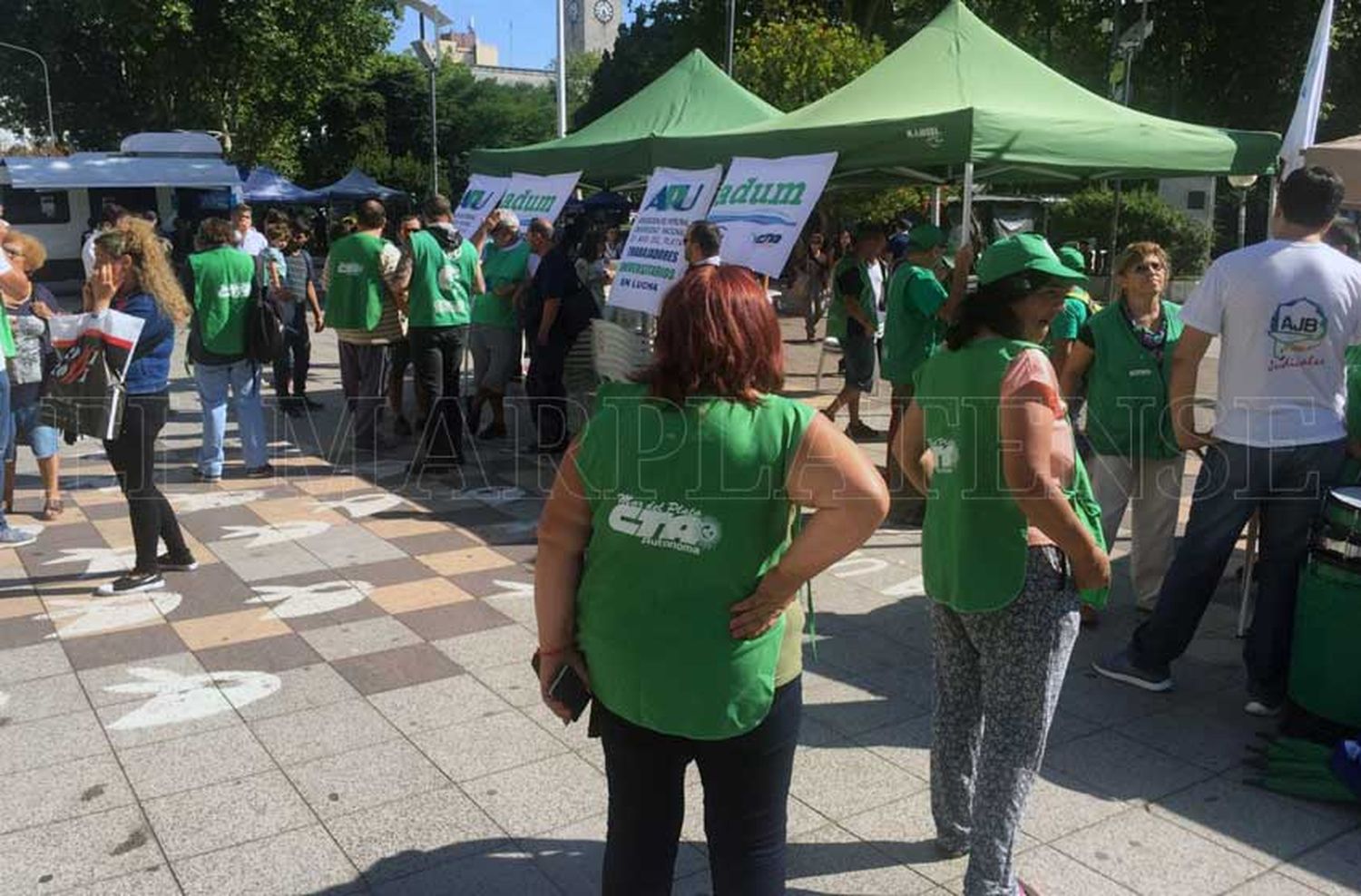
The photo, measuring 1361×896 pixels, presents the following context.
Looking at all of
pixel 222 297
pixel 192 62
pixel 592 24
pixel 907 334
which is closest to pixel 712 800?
pixel 907 334

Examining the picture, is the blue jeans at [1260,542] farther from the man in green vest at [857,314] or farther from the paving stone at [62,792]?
the man in green vest at [857,314]

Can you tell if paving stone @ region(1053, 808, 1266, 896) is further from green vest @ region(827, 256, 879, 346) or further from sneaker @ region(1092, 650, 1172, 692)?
green vest @ region(827, 256, 879, 346)

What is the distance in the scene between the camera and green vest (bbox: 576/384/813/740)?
6.77 feet

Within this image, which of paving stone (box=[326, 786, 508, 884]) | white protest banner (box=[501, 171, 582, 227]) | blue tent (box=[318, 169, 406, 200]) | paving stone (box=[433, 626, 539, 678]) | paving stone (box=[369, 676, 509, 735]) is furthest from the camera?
blue tent (box=[318, 169, 406, 200])

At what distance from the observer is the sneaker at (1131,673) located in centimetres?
433

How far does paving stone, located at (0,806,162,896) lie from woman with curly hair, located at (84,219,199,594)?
225 cm

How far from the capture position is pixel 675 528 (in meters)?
2.08

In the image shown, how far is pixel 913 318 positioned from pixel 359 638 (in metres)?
3.74

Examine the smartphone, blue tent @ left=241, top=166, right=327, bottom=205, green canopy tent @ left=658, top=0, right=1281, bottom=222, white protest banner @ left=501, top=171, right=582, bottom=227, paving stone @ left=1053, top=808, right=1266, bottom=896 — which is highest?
blue tent @ left=241, top=166, right=327, bottom=205

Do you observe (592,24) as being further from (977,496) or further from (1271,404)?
(977,496)

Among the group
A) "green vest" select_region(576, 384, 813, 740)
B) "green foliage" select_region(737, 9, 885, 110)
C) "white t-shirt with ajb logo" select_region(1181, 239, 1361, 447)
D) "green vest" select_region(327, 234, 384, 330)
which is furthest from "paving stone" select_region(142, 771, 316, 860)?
"green foliage" select_region(737, 9, 885, 110)

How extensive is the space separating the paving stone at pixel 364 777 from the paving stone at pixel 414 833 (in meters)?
0.06

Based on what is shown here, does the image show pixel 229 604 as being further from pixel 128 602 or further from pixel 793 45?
pixel 793 45

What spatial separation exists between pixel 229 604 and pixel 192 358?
280 centimetres
